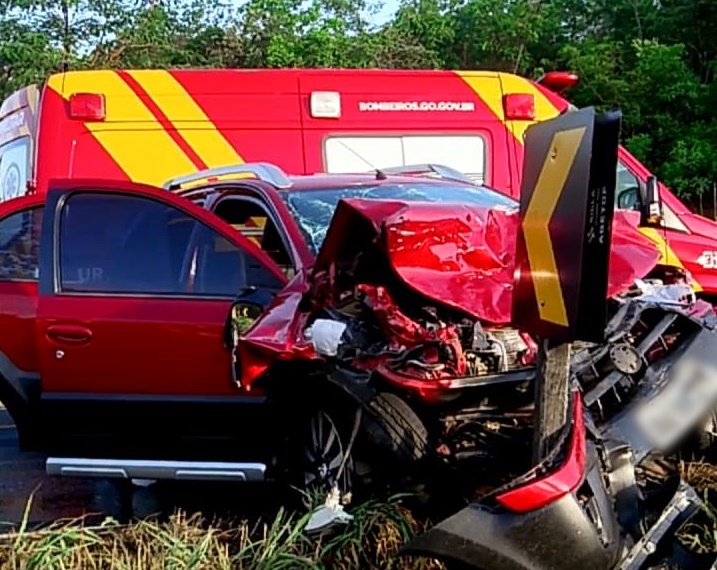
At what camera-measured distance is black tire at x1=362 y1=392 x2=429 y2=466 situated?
4.02m

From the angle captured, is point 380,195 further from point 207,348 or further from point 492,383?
point 492,383

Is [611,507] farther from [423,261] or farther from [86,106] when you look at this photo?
[86,106]

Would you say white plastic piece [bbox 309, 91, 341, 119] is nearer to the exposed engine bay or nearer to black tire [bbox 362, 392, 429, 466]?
the exposed engine bay

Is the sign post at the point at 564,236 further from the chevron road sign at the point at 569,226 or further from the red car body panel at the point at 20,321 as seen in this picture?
the red car body panel at the point at 20,321

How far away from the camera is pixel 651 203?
720 cm

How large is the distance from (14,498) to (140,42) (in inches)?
654

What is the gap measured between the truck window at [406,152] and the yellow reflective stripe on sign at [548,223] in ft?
19.7

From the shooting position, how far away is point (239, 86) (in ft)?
28.9

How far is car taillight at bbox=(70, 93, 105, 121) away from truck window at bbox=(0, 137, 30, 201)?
23.8 inches

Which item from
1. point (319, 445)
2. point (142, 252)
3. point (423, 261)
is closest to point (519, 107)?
point (142, 252)

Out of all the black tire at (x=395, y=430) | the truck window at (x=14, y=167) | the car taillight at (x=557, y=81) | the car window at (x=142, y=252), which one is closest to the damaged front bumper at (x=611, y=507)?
the black tire at (x=395, y=430)

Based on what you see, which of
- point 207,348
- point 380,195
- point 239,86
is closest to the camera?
point 207,348

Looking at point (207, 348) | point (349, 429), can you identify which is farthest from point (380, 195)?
point (349, 429)

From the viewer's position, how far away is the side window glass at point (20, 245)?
566cm
